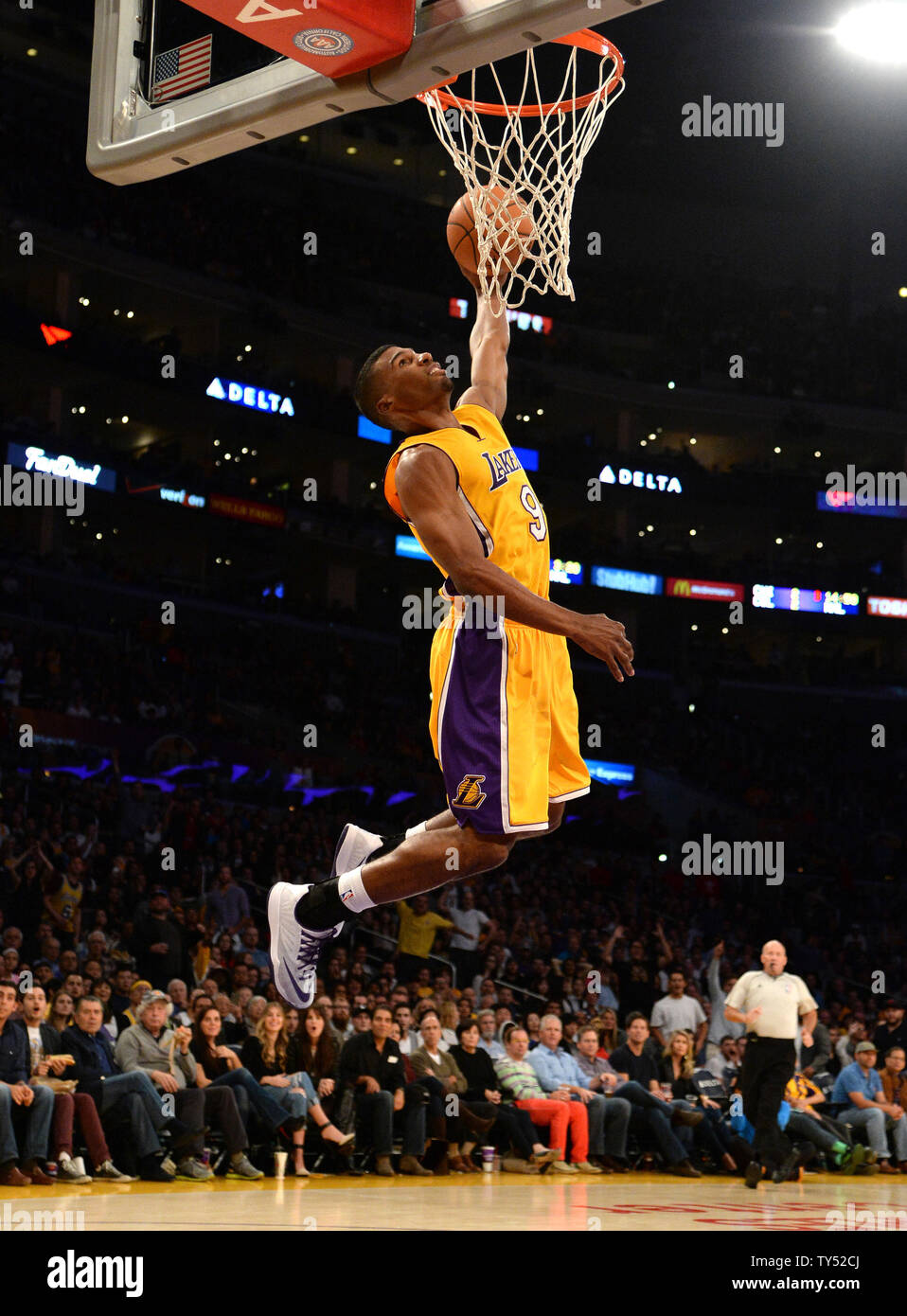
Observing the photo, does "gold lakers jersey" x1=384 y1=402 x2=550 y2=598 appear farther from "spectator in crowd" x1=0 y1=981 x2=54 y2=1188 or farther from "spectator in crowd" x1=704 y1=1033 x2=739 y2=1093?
"spectator in crowd" x1=704 y1=1033 x2=739 y2=1093

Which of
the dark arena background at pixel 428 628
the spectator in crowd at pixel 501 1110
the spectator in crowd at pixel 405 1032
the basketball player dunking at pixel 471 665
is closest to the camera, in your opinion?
the basketball player dunking at pixel 471 665

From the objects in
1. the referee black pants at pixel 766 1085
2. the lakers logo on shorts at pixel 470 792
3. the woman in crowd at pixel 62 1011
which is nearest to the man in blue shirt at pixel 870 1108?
the referee black pants at pixel 766 1085

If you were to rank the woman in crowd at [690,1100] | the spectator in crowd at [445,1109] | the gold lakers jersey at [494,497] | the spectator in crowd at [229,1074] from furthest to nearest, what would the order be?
the woman in crowd at [690,1100] < the spectator in crowd at [445,1109] < the spectator in crowd at [229,1074] < the gold lakers jersey at [494,497]

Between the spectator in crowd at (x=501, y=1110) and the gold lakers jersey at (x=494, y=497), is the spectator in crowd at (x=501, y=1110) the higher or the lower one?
the lower one

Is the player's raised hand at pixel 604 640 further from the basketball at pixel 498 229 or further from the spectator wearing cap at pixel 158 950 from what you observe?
the spectator wearing cap at pixel 158 950

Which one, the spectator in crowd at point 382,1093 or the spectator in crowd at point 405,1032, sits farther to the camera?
the spectator in crowd at point 405,1032

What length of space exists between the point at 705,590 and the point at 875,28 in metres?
20.3

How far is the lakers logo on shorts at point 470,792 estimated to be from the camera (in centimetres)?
421

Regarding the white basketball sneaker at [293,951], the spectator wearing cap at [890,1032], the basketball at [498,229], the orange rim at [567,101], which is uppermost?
the orange rim at [567,101]

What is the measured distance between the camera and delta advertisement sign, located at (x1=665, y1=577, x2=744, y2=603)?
30.6 meters

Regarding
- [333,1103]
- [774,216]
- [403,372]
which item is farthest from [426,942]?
[774,216]

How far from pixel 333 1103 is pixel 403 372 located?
661cm

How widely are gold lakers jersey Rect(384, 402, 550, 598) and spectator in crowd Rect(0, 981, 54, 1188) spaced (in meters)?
4.77

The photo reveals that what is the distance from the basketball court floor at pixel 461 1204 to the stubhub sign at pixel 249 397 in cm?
1827
